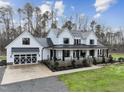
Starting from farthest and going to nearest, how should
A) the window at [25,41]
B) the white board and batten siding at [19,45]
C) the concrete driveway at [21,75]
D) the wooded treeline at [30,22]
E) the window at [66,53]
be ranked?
the wooded treeline at [30,22] < the window at [66,53] < the window at [25,41] < the white board and batten siding at [19,45] < the concrete driveway at [21,75]

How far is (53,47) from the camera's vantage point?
92.5ft

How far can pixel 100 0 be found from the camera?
29.3 metres

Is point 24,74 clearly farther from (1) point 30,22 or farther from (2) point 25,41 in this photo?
(1) point 30,22

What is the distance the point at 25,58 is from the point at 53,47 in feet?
14.9

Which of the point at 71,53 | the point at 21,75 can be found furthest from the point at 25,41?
the point at 21,75

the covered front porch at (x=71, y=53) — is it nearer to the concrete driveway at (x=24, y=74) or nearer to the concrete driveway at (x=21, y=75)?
the concrete driveway at (x=24, y=74)

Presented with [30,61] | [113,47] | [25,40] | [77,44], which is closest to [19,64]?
[30,61]

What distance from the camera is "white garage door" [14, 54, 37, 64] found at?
27908mm

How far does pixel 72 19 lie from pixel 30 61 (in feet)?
73.2

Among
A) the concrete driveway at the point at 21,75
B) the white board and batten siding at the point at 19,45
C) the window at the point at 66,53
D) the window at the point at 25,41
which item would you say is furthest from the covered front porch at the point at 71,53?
the concrete driveway at the point at 21,75

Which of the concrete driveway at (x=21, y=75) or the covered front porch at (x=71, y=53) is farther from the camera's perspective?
the covered front porch at (x=71, y=53)

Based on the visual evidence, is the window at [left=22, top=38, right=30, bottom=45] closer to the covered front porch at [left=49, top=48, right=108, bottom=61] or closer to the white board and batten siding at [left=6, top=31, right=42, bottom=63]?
the white board and batten siding at [left=6, top=31, right=42, bottom=63]

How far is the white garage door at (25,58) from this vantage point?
27908mm

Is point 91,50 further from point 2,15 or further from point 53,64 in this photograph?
point 2,15
